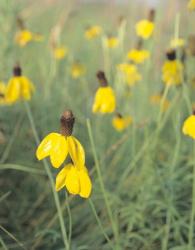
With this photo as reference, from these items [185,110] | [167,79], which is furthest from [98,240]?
[185,110]

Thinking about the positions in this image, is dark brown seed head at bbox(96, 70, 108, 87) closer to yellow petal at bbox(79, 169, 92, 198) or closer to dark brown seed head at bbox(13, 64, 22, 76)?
dark brown seed head at bbox(13, 64, 22, 76)

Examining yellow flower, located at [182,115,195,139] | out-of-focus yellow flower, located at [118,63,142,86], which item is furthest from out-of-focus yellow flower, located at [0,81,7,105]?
yellow flower, located at [182,115,195,139]

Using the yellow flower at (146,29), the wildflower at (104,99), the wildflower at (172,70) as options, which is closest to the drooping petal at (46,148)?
the wildflower at (104,99)

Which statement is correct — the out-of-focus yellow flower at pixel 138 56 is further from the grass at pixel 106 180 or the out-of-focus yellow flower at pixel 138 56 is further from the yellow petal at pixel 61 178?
the yellow petal at pixel 61 178

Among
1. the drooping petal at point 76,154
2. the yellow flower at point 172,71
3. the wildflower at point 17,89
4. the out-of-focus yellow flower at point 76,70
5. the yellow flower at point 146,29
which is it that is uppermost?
the yellow flower at point 146,29

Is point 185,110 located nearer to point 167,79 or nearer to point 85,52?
point 167,79

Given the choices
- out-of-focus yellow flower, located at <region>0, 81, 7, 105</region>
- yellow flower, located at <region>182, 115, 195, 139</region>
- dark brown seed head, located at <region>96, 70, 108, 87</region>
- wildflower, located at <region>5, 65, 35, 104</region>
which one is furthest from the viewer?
out-of-focus yellow flower, located at <region>0, 81, 7, 105</region>
